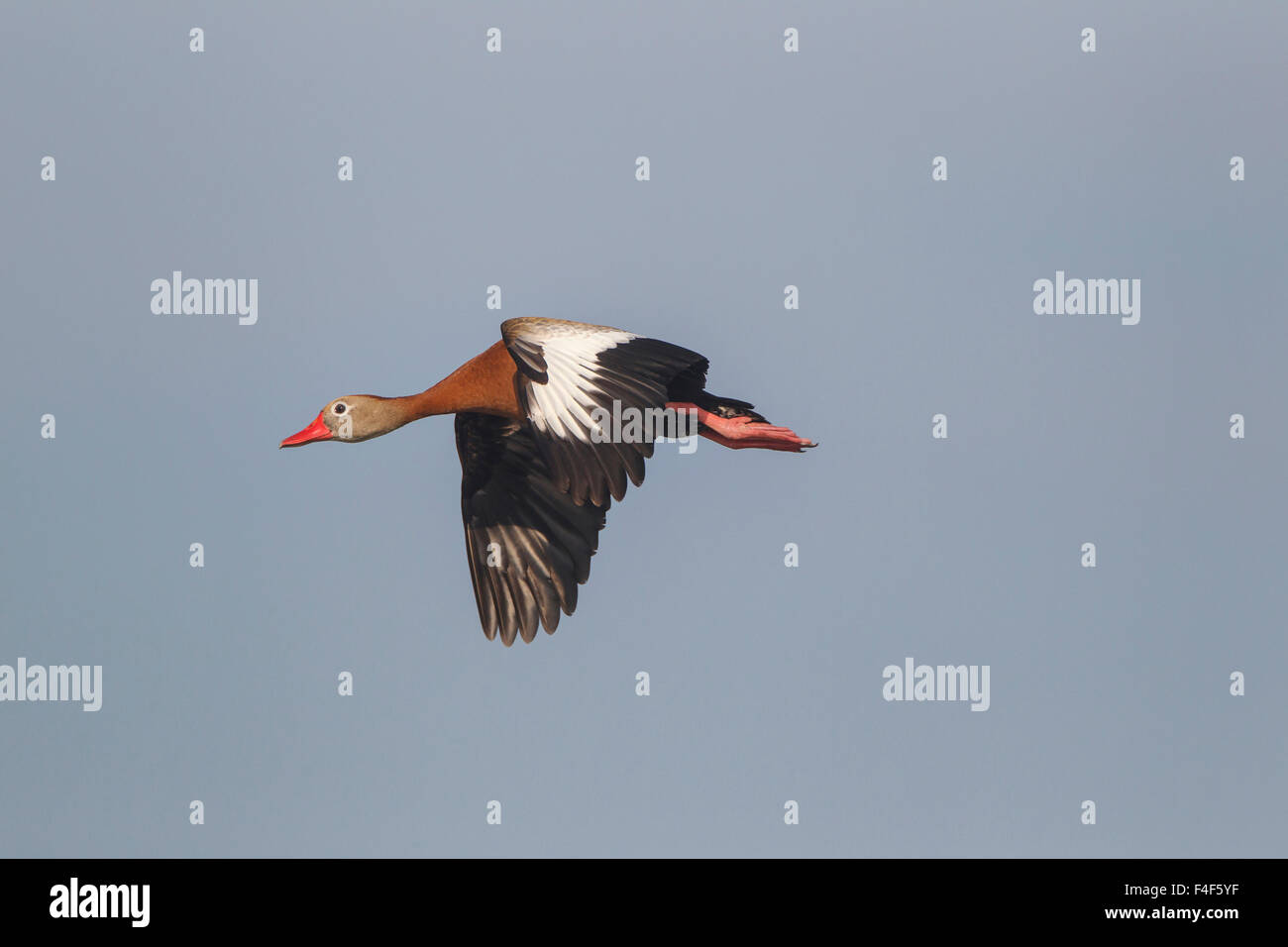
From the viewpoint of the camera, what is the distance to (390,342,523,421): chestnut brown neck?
49.8 ft

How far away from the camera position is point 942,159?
18.0 m

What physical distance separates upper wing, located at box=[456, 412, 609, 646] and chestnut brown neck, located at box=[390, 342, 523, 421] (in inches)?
30.2

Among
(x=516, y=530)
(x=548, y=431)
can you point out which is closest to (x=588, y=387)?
(x=548, y=431)

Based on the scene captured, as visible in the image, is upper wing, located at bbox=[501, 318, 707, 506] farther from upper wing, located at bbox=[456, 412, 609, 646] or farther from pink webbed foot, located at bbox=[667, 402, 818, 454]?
upper wing, located at bbox=[456, 412, 609, 646]

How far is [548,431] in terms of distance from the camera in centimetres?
1328

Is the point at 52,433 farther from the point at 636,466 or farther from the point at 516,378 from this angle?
the point at 636,466

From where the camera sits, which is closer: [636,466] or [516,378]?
[636,466]

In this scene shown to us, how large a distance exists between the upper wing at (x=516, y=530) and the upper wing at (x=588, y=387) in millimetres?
2305

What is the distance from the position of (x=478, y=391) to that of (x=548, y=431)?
2222 millimetres

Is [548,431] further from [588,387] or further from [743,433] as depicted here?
[743,433]

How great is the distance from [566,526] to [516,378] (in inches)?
115

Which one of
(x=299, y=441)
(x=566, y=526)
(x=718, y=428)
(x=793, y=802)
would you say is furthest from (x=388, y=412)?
(x=793, y=802)

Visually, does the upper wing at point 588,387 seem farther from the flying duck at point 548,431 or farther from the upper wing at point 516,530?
the upper wing at point 516,530

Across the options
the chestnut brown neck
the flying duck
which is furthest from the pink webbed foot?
the chestnut brown neck
